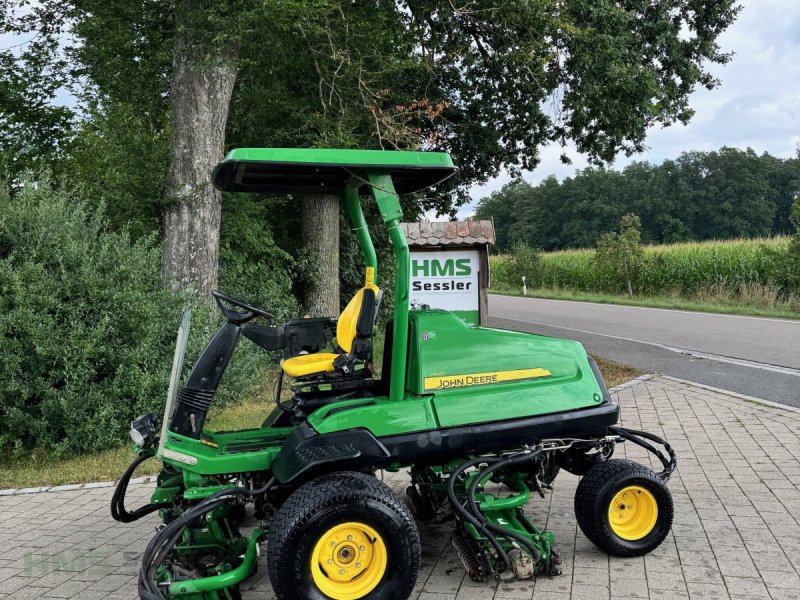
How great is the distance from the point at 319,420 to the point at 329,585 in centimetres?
79

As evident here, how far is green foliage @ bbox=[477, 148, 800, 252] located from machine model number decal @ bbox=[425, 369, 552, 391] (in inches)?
2192

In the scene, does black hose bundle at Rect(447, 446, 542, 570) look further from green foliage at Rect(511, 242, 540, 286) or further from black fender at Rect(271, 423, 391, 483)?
green foliage at Rect(511, 242, 540, 286)

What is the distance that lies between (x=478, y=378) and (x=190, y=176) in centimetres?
600

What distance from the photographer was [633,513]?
4246 mm

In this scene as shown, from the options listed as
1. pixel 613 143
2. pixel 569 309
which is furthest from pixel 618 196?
pixel 613 143

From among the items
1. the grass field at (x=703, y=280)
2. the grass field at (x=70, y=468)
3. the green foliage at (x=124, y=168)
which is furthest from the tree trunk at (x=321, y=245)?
the grass field at (x=703, y=280)

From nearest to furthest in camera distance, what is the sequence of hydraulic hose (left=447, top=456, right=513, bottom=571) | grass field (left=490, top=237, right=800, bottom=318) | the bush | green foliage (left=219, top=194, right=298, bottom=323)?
hydraulic hose (left=447, top=456, right=513, bottom=571) → the bush → green foliage (left=219, top=194, right=298, bottom=323) → grass field (left=490, top=237, right=800, bottom=318)

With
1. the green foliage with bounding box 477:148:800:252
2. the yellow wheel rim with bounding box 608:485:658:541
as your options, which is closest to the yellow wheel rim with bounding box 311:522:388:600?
the yellow wheel rim with bounding box 608:485:658:541

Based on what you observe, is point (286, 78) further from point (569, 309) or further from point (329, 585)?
point (569, 309)

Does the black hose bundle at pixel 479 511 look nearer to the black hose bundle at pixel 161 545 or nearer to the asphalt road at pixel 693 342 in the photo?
the black hose bundle at pixel 161 545

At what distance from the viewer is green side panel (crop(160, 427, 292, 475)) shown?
12.4 feet

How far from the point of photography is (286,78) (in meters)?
11.4

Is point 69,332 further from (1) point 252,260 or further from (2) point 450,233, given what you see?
(1) point 252,260

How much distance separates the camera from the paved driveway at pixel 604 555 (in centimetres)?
380
